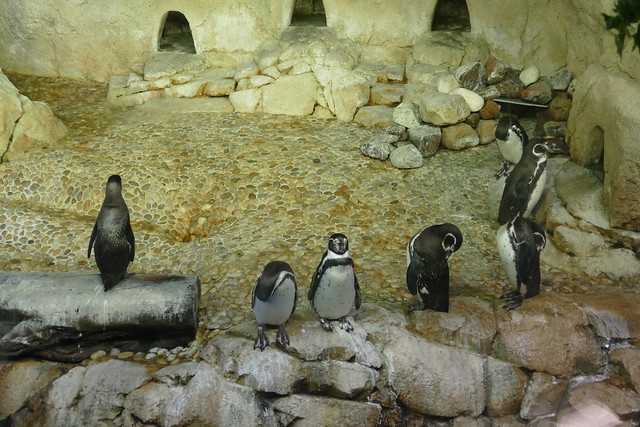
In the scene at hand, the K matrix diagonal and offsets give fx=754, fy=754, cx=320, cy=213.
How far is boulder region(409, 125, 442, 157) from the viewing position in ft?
25.7

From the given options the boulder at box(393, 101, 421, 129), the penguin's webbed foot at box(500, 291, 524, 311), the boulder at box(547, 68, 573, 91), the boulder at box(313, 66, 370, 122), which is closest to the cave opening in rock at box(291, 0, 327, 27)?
the boulder at box(313, 66, 370, 122)

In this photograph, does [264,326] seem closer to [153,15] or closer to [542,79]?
[542,79]

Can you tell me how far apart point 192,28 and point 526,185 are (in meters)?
4.92

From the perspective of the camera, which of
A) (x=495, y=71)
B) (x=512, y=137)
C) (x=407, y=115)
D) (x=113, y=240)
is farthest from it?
(x=495, y=71)

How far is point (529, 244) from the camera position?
215 inches

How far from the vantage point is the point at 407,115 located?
26.8 feet

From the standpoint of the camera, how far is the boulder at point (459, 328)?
530 centimetres

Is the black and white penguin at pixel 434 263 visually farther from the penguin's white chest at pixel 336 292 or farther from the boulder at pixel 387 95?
the boulder at pixel 387 95

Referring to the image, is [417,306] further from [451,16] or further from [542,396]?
[451,16]

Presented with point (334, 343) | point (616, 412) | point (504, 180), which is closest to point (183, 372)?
point (334, 343)

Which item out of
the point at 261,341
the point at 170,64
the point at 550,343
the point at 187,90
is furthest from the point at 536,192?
the point at 170,64

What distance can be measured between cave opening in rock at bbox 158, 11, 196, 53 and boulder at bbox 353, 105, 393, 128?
2559 millimetres

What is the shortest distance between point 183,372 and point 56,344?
1061mm

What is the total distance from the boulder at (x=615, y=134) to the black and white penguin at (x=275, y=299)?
115 inches
